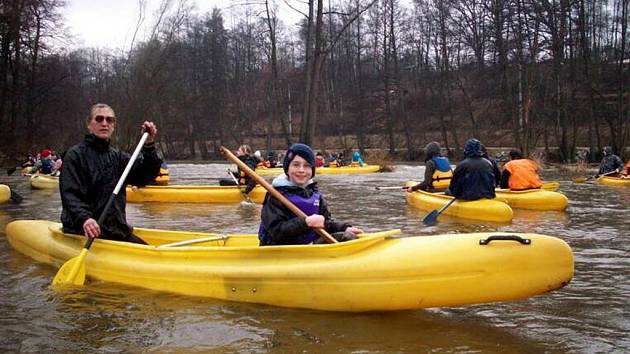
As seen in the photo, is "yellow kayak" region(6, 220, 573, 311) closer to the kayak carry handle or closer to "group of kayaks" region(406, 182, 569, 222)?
the kayak carry handle

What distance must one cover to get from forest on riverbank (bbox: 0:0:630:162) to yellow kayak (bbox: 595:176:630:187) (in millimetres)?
8246

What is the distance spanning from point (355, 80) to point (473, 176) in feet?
114

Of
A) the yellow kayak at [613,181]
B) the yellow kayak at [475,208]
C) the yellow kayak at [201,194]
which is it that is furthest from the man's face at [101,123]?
the yellow kayak at [613,181]

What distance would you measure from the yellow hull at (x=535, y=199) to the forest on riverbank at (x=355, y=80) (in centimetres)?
848

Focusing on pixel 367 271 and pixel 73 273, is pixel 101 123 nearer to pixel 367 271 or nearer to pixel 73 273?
pixel 73 273

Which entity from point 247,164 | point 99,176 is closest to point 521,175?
point 247,164

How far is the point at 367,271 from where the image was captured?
3.66m

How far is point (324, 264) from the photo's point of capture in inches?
150

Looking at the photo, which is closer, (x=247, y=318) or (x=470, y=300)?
(x=470, y=300)

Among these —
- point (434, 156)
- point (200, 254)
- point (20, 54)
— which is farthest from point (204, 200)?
point (20, 54)

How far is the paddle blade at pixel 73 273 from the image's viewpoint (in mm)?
4605

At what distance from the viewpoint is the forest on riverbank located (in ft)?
82.3

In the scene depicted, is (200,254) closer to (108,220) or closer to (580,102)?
(108,220)

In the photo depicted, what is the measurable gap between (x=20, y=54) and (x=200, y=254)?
95.4 feet
